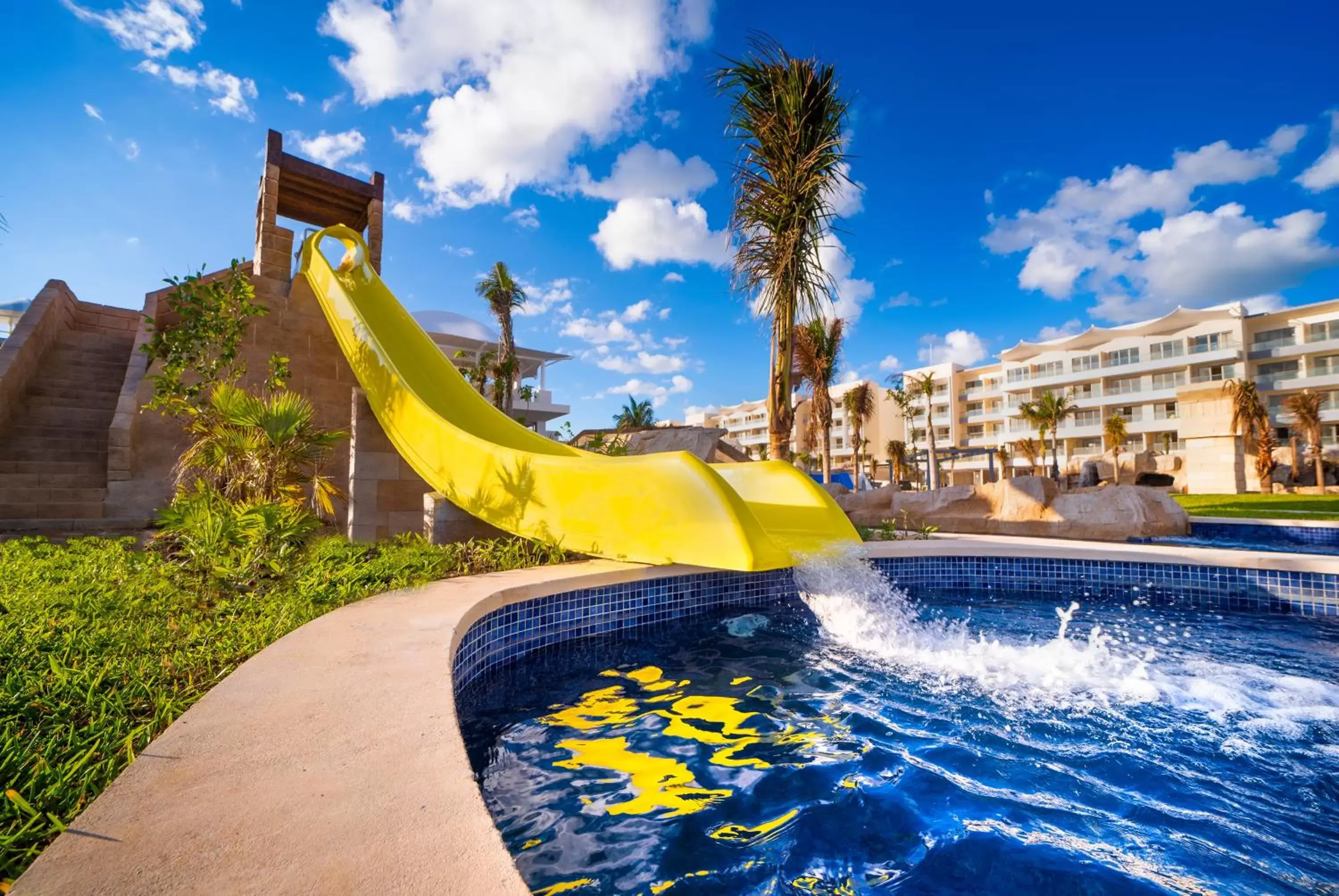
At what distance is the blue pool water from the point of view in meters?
2.02

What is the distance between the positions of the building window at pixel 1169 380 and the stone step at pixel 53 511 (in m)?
55.4

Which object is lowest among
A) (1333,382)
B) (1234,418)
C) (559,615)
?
(559,615)

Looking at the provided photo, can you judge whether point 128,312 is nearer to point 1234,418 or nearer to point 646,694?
point 646,694

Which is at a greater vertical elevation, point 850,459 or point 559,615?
point 850,459

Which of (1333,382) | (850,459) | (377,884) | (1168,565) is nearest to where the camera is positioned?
(377,884)

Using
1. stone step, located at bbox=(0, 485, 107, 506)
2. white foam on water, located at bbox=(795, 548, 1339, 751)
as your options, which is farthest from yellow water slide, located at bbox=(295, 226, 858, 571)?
stone step, located at bbox=(0, 485, 107, 506)

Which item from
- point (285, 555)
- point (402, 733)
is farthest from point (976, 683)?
point (285, 555)

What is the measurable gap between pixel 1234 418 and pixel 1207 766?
3144cm

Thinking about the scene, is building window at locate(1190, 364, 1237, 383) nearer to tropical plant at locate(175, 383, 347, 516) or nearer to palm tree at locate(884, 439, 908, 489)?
palm tree at locate(884, 439, 908, 489)

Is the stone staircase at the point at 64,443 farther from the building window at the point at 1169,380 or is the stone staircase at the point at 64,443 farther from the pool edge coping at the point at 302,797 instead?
the building window at the point at 1169,380

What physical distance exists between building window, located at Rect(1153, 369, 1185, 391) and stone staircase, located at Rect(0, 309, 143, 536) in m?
55.3

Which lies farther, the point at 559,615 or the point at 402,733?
the point at 559,615

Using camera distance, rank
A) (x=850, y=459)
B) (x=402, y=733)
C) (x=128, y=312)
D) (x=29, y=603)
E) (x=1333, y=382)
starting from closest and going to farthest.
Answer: (x=402, y=733) → (x=29, y=603) → (x=128, y=312) → (x=1333, y=382) → (x=850, y=459)

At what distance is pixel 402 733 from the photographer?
1986mm
